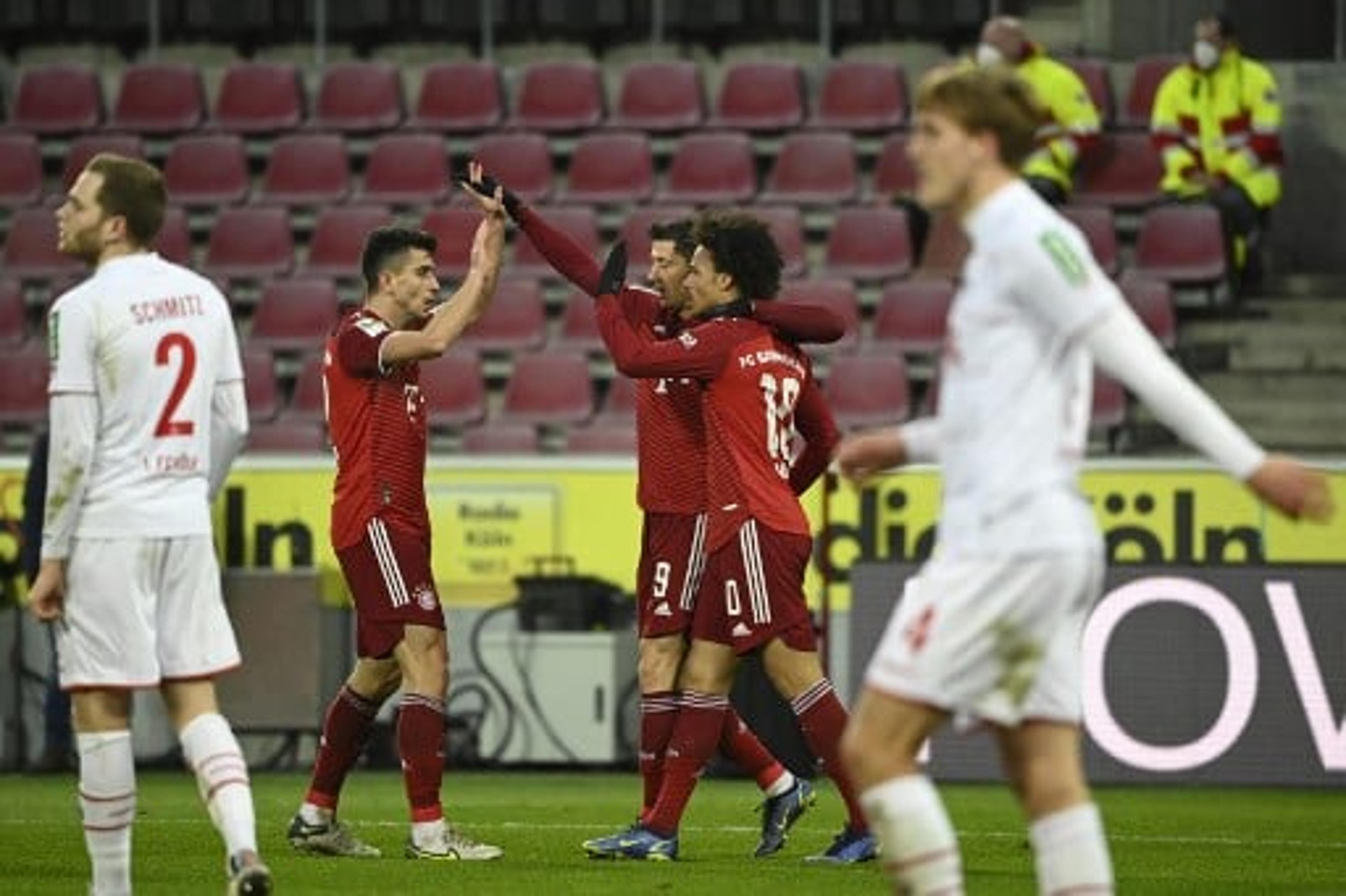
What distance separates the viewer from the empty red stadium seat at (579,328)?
19141mm

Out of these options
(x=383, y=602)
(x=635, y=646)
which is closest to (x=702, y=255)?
(x=383, y=602)

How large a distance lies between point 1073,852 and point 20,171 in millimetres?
15929

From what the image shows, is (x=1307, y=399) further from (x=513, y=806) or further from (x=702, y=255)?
(x=702, y=255)

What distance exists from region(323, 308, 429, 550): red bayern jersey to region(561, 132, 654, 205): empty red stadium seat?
9.20m

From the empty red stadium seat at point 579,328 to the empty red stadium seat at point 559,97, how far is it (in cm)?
178

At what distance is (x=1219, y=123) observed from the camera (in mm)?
19391

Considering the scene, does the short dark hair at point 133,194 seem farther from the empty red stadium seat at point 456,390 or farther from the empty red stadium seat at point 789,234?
the empty red stadium seat at point 789,234

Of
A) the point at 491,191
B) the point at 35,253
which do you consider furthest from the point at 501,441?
Result: the point at 491,191

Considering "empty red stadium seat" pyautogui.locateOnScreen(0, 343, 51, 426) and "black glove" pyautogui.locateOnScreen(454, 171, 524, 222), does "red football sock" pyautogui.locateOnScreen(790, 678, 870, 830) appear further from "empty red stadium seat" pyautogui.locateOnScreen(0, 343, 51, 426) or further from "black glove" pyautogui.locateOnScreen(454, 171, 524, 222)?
"empty red stadium seat" pyautogui.locateOnScreen(0, 343, 51, 426)

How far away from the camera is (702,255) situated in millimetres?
11078

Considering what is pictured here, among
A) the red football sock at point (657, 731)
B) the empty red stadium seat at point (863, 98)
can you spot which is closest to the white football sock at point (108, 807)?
the red football sock at point (657, 731)

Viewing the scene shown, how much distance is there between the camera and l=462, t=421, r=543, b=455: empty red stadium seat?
18.3 meters

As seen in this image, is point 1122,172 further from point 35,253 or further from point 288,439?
point 35,253

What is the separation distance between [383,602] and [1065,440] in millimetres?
4549
